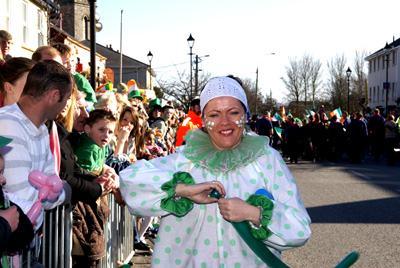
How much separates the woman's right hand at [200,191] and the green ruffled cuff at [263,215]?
176mm

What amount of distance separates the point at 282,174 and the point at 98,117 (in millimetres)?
2542

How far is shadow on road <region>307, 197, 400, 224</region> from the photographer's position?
28.3ft

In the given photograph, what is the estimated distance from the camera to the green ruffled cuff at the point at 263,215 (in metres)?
2.51

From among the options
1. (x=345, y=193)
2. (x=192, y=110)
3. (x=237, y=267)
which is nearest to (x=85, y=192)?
(x=237, y=267)

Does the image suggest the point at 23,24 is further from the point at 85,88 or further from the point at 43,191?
the point at 43,191

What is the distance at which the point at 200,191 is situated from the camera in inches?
100.0

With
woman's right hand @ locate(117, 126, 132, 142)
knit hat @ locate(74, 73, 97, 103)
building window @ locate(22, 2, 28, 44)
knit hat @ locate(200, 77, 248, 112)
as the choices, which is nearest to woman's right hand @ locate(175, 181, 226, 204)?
knit hat @ locate(200, 77, 248, 112)

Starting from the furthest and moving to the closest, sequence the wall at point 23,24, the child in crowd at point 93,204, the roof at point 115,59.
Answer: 1. the roof at point 115,59
2. the wall at point 23,24
3. the child in crowd at point 93,204

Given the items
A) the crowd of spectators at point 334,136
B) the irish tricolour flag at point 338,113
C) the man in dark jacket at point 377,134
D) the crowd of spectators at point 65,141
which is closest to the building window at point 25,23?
the crowd of spectators at point 334,136

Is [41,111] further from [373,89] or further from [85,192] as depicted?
[373,89]

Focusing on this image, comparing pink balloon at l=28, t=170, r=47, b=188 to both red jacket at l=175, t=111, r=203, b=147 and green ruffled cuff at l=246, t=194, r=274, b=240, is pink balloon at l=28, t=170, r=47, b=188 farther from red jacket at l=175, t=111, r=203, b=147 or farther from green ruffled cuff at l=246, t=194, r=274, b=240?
red jacket at l=175, t=111, r=203, b=147

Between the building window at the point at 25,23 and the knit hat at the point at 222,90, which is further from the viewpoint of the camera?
the building window at the point at 25,23

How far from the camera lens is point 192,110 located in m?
8.57

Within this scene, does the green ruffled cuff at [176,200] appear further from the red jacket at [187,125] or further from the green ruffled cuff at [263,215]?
the red jacket at [187,125]
